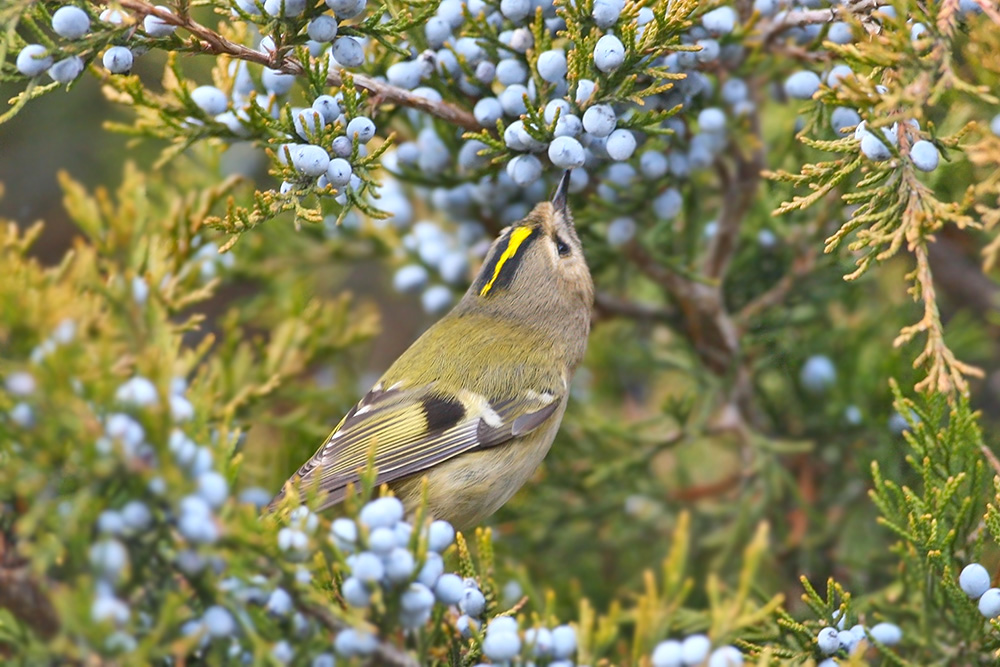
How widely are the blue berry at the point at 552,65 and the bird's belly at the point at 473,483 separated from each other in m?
0.98

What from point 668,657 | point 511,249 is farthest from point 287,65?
point 668,657

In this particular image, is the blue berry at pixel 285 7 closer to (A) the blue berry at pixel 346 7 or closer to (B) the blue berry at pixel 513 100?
(A) the blue berry at pixel 346 7

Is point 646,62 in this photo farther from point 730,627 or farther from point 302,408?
point 302,408

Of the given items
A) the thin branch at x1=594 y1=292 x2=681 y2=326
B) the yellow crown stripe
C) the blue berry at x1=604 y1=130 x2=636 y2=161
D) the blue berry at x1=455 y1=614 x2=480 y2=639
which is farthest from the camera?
the thin branch at x1=594 y1=292 x2=681 y2=326

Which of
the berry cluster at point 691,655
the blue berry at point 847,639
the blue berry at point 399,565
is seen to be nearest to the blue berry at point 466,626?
the blue berry at point 399,565

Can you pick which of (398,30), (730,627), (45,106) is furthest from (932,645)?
(45,106)

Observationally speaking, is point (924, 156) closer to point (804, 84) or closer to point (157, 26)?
point (804, 84)

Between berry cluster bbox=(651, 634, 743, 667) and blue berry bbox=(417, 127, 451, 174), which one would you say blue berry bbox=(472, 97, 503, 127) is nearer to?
blue berry bbox=(417, 127, 451, 174)

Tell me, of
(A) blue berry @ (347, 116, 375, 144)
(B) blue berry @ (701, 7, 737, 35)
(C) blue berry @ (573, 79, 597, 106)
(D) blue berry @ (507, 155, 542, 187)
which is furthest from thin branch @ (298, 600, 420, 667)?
(B) blue berry @ (701, 7, 737, 35)

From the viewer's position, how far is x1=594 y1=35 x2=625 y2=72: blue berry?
202cm

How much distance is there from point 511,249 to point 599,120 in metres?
0.81

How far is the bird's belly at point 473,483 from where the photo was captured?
A: 8.32ft

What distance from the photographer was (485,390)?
2.77 meters

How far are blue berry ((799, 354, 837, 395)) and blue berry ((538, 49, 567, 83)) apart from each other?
4.50 ft
